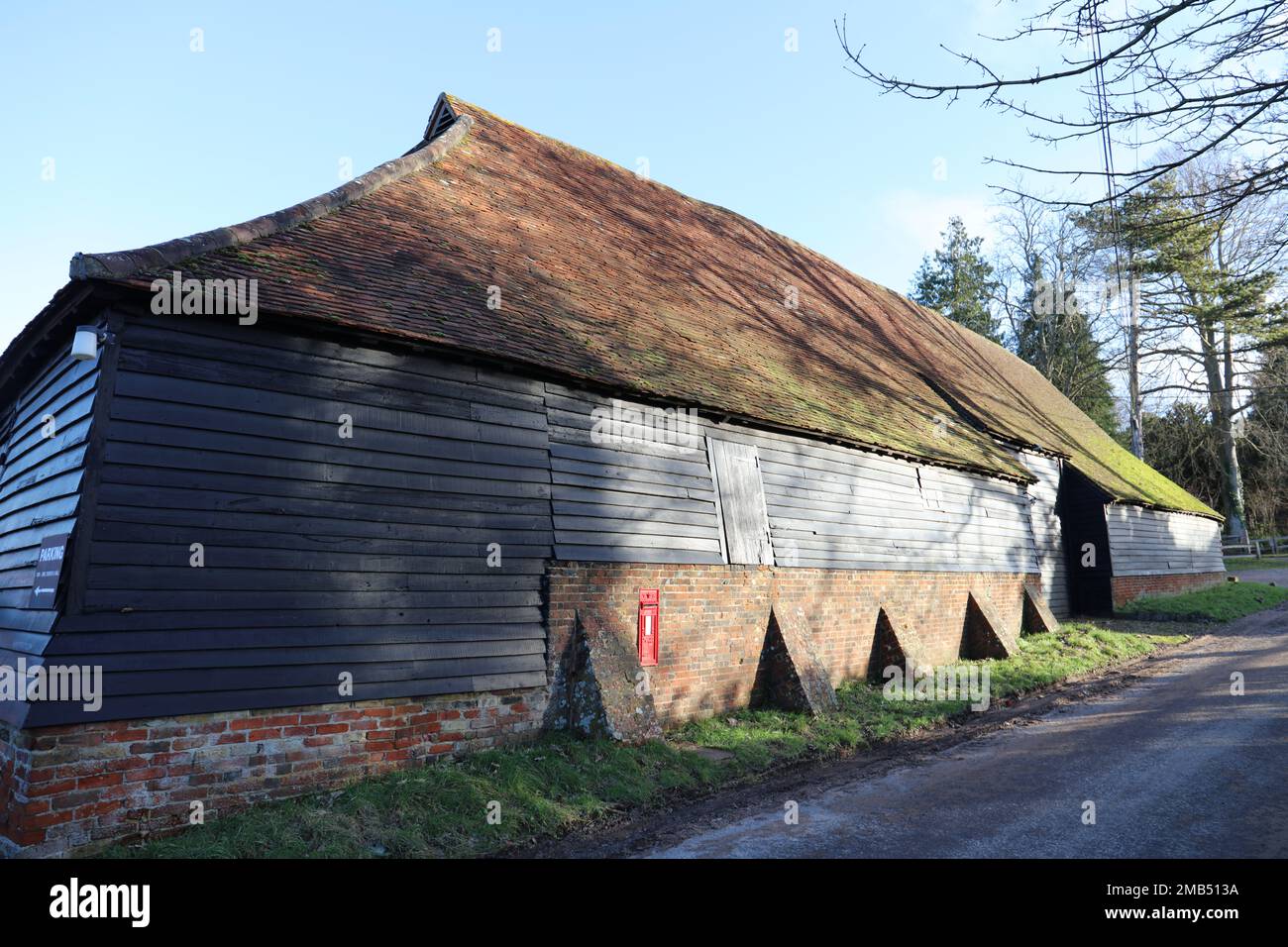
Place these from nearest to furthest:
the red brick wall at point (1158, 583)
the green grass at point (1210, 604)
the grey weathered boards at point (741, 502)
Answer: the grey weathered boards at point (741, 502)
the green grass at point (1210, 604)
the red brick wall at point (1158, 583)

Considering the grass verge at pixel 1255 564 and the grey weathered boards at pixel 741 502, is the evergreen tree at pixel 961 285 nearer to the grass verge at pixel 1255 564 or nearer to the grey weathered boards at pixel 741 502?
the grass verge at pixel 1255 564

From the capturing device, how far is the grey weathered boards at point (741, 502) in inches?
402

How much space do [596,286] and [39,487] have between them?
6808 millimetres

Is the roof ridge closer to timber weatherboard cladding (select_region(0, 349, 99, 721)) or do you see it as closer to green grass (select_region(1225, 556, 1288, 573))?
timber weatherboard cladding (select_region(0, 349, 99, 721))

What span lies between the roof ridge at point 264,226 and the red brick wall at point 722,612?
432 cm

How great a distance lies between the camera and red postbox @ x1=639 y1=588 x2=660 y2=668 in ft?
28.9

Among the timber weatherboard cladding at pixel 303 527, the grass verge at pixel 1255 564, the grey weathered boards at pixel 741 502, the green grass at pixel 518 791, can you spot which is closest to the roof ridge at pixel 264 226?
the timber weatherboard cladding at pixel 303 527

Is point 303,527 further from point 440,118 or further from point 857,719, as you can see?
point 440,118

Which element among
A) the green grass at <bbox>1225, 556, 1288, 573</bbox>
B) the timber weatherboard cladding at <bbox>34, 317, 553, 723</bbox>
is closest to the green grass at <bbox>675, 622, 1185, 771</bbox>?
the timber weatherboard cladding at <bbox>34, 317, 553, 723</bbox>

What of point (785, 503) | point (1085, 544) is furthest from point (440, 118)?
point (1085, 544)

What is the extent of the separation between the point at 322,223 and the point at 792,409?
→ 657 centimetres

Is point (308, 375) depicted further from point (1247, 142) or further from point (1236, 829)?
point (1236, 829)

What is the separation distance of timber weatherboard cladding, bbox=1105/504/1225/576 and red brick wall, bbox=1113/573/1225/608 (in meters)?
0.16
